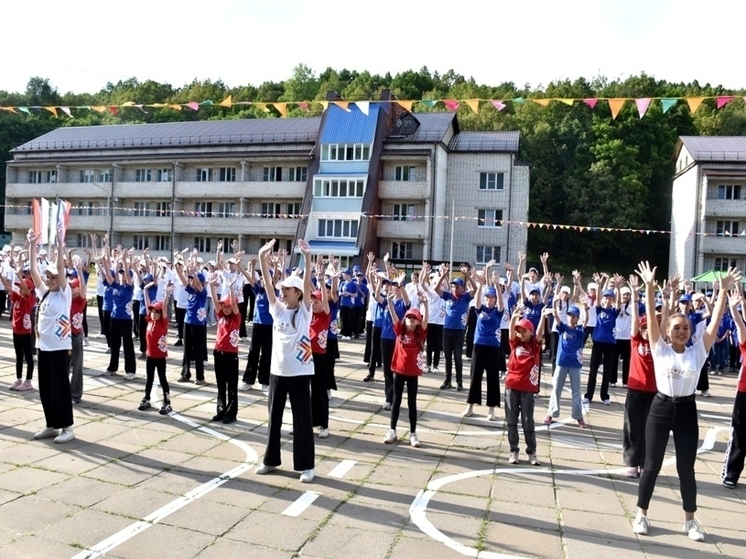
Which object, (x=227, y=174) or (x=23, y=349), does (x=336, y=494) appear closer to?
(x=23, y=349)

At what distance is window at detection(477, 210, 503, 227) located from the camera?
39.2 metres

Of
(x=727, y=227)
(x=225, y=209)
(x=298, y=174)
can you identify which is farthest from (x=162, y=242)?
(x=727, y=227)

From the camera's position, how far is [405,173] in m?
38.9

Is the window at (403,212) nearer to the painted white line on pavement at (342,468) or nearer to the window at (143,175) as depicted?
the window at (143,175)

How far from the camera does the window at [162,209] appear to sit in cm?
4428

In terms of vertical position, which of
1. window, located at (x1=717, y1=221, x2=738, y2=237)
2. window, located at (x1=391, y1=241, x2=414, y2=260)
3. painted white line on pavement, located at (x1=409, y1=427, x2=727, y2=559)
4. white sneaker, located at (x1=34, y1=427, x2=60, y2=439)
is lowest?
painted white line on pavement, located at (x1=409, y1=427, x2=727, y2=559)

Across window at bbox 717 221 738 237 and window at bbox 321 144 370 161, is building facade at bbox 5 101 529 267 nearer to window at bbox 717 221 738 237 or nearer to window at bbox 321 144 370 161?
window at bbox 321 144 370 161

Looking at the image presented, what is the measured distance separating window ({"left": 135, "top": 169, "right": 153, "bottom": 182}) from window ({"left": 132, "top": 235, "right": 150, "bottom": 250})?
13.6 ft

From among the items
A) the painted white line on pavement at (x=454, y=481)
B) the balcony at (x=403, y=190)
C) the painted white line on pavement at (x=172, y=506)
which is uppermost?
the balcony at (x=403, y=190)

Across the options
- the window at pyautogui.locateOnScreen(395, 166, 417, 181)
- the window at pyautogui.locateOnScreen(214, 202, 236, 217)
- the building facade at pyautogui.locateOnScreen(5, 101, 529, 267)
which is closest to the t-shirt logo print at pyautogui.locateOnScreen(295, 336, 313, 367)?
the building facade at pyautogui.locateOnScreen(5, 101, 529, 267)

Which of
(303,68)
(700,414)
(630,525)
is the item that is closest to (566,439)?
(630,525)

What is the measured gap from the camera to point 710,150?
125ft

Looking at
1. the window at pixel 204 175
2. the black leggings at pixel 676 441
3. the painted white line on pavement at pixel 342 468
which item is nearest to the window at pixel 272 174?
the window at pixel 204 175

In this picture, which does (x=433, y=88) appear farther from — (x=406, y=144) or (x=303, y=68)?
(x=406, y=144)
